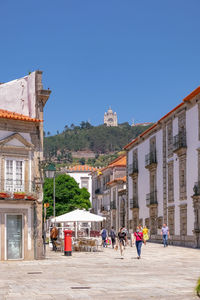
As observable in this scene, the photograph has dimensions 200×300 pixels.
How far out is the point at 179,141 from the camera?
37219mm

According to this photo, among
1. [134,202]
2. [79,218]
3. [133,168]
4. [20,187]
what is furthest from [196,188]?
[134,202]

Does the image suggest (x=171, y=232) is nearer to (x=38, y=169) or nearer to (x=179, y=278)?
(x=38, y=169)

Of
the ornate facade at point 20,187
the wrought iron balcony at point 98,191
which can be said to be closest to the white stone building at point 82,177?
the wrought iron balcony at point 98,191

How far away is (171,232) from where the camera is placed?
39938 millimetres

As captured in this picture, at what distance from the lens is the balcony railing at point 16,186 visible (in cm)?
2420

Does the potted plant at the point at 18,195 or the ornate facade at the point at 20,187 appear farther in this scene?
the ornate facade at the point at 20,187

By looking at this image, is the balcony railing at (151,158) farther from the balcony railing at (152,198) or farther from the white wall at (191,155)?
the white wall at (191,155)

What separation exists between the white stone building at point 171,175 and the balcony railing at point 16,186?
13.4 m

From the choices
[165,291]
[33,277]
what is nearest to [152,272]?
[33,277]

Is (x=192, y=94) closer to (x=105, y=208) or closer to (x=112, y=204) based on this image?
(x=112, y=204)

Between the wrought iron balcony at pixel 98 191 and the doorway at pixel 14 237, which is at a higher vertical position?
the wrought iron balcony at pixel 98 191

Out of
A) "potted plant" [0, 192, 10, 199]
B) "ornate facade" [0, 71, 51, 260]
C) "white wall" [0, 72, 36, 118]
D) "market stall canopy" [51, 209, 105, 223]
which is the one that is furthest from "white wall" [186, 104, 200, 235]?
"potted plant" [0, 192, 10, 199]

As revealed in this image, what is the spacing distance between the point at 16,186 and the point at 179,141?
1596 centimetres

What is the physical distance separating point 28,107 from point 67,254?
790 centimetres
